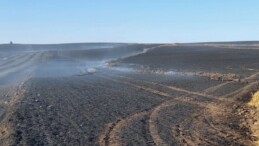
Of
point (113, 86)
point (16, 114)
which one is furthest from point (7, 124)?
point (113, 86)

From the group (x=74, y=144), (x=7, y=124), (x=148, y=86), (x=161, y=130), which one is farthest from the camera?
(x=148, y=86)

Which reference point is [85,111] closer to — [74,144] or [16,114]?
[16,114]

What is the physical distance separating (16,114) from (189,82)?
41.7ft

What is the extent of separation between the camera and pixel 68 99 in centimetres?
2111

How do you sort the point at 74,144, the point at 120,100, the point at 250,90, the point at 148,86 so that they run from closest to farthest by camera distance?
the point at 74,144 → the point at 120,100 → the point at 250,90 → the point at 148,86

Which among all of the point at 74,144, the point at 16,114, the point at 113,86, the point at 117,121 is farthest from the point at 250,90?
the point at 74,144

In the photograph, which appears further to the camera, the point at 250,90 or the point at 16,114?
the point at 250,90

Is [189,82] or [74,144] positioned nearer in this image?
[74,144]

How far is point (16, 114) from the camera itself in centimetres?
1705

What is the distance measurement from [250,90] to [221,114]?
20.2ft

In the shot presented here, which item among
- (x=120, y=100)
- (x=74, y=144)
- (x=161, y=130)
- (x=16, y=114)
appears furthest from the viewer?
(x=120, y=100)

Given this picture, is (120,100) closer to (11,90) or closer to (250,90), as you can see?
(250,90)

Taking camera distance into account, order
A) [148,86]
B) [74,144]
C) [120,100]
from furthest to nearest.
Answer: [148,86], [120,100], [74,144]

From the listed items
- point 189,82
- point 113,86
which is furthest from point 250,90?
point 113,86
